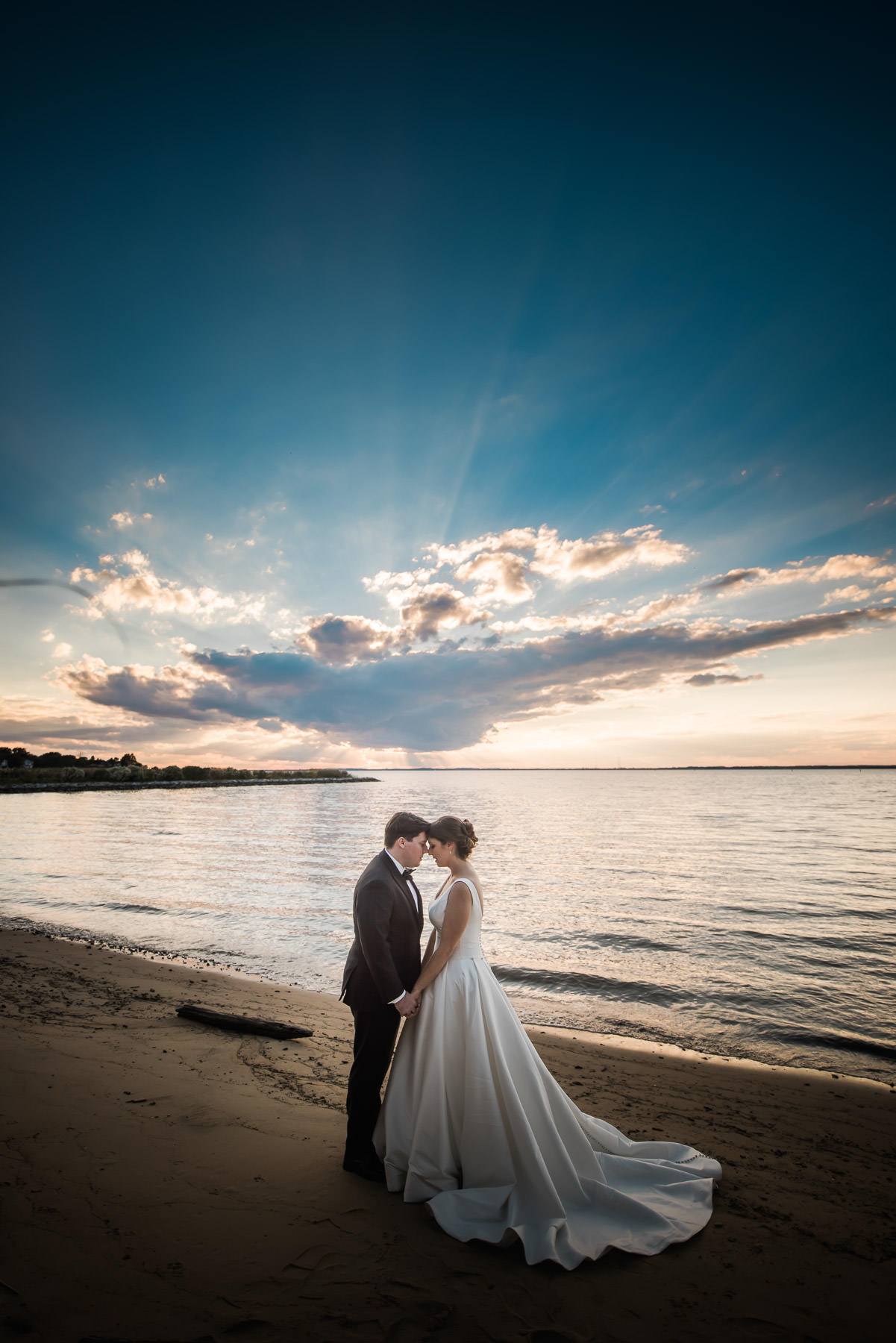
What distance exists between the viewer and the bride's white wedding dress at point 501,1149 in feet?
12.1

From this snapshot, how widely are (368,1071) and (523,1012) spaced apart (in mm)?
5454

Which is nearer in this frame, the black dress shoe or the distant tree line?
the black dress shoe

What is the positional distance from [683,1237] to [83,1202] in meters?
3.93

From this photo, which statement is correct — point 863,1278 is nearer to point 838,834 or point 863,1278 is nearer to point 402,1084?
point 402,1084

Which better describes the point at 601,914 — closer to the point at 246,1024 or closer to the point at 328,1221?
the point at 246,1024

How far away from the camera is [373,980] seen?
429 cm

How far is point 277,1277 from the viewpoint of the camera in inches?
129

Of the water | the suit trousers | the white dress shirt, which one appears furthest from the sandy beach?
the water

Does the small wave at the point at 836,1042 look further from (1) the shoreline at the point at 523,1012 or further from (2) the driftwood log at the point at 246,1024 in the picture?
(2) the driftwood log at the point at 246,1024

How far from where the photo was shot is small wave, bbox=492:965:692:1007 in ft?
32.0

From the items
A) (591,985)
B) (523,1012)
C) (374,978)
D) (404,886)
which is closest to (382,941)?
(374,978)

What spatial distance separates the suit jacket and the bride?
0.20 meters

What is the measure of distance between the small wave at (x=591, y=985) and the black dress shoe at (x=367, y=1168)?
21.0ft

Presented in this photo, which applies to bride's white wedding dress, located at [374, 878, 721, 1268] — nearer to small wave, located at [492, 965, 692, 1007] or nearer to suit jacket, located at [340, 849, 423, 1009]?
suit jacket, located at [340, 849, 423, 1009]
